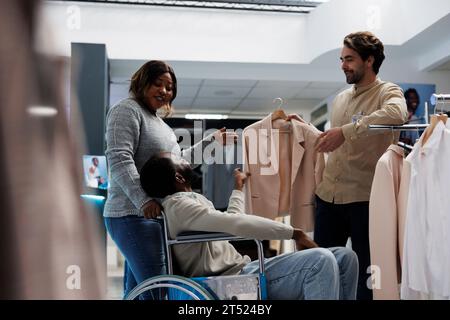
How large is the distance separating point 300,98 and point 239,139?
4856 millimetres

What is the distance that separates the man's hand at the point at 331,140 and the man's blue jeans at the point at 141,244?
0.81 metres

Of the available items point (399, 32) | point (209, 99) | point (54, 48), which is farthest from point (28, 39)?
point (209, 99)

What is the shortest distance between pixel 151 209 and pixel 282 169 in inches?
36.9

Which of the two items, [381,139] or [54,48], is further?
[381,139]

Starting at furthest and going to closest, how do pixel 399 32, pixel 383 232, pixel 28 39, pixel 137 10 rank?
pixel 137 10 → pixel 399 32 → pixel 383 232 → pixel 28 39

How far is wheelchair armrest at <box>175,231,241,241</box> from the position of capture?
1.60m

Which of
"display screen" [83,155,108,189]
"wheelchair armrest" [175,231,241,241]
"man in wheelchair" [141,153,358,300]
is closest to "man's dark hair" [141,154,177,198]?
"man in wheelchair" [141,153,358,300]

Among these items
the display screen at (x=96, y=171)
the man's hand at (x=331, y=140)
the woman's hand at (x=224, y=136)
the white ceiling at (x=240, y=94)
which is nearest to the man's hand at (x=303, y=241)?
the man's hand at (x=331, y=140)

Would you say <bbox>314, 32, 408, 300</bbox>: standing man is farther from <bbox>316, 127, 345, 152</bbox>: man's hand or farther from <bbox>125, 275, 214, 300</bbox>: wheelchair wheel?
<bbox>125, 275, 214, 300</bbox>: wheelchair wheel

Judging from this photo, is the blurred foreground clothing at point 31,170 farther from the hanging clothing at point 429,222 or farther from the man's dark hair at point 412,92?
the man's dark hair at point 412,92

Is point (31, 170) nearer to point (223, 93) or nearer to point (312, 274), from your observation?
point (312, 274)

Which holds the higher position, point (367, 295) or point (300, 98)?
point (300, 98)

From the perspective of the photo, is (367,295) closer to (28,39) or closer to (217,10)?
(28,39)

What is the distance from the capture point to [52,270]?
0.32m
